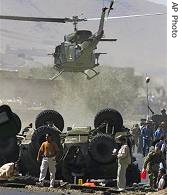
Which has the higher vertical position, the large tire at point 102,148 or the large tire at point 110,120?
the large tire at point 110,120

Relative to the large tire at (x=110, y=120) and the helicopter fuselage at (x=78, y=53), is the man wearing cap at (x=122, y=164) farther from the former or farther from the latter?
the helicopter fuselage at (x=78, y=53)

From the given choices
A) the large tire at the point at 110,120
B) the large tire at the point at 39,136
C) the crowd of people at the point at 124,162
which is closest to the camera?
the crowd of people at the point at 124,162

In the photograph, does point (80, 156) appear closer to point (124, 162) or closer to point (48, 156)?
point (48, 156)

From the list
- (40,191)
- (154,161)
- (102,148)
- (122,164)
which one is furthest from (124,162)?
(40,191)

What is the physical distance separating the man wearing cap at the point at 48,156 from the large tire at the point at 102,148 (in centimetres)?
104

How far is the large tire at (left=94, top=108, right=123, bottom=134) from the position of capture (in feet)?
55.0

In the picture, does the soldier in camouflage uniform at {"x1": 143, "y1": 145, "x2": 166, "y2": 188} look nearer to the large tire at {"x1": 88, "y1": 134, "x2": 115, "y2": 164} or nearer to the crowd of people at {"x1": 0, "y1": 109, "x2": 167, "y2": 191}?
the crowd of people at {"x1": 0, "y1": 109, "x2": 167, "y2": 191}

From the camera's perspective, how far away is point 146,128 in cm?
2031

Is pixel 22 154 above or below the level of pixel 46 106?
below

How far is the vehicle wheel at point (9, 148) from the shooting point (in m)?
15.9

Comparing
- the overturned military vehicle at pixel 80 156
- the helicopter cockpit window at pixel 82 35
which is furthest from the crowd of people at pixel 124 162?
the helicopter cockpit window at pixel 82 35

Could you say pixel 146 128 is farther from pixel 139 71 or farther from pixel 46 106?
pixel 46 106

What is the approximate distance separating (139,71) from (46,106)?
16.0 metres
